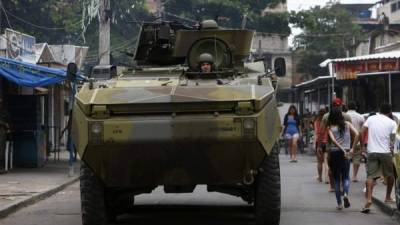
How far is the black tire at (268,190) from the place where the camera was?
30.1ft

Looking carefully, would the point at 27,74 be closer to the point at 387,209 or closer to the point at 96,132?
the point at 387,209

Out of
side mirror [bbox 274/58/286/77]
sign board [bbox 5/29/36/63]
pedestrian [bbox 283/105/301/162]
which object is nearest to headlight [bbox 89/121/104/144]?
side mirror [bbox 274/58/286/77]

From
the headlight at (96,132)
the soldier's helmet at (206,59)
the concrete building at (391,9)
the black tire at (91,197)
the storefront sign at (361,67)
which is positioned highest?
the concrete building at (391,9)

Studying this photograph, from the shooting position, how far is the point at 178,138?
832 cm

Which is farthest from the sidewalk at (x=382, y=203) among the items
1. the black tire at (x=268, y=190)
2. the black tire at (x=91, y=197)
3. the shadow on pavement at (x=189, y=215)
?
the black tire at (x=91, y=197)

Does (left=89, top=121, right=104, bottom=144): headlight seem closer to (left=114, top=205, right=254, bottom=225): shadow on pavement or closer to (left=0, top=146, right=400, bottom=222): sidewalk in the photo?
(left=114, top=205, right=254, bottom=225): shadow on pavement

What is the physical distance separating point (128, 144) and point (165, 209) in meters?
3.98

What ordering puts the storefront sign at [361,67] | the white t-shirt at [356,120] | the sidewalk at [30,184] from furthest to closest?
the storefront sign at [361,67]
the white t-shirt at [356,120]
the sidewalk at [30,184]

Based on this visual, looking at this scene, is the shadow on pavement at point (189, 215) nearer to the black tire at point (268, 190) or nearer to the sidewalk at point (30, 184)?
the black tire at point (268, 190)

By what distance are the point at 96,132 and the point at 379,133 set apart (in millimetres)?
5072

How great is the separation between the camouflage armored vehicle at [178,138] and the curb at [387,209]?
8.32ft

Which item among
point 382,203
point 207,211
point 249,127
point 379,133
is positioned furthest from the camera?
point 382,203

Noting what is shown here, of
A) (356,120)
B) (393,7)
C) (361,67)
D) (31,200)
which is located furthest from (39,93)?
(393,7)

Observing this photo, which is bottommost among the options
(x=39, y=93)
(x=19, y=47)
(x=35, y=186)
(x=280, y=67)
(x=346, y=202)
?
(x=35, y=186)
